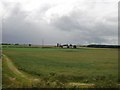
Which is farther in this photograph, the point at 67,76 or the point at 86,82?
the point at 67,76

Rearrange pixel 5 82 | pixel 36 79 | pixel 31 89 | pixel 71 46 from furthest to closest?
pixel 71 46 → pixel 36 79 → pixel 5 82 → pixel 31 89

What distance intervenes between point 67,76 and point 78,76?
1.02 metres

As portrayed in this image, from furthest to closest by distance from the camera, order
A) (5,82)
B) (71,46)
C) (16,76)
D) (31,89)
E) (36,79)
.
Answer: (71,46), (16,76), (36,79), (5,82), (31,89)

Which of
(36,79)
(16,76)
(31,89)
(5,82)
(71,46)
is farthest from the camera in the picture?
(71,46)

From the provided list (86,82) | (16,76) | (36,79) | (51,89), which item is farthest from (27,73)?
(51,89)

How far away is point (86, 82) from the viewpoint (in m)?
28.2

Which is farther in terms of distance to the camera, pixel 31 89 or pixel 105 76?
pixel 105 76

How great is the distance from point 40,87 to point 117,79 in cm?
926

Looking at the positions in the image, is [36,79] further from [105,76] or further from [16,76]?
[105,76]

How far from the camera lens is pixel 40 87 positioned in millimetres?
22344

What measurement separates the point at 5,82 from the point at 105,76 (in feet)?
29.7

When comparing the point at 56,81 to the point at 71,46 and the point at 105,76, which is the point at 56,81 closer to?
the point at 105,76

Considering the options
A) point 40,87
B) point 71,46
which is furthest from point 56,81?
point 71,46

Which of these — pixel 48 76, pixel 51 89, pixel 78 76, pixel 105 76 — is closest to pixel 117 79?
pixel 105 76
